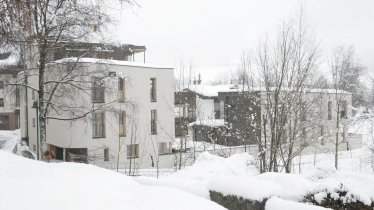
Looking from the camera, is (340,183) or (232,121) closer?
(340,183)

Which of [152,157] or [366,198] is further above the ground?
[366,198]

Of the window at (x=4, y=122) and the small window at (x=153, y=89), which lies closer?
the small window at (x=153, y=89)

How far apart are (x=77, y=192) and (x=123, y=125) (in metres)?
24.2

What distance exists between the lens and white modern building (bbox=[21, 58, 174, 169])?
1054 inches

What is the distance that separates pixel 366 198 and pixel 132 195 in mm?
5708

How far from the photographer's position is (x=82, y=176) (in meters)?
5.93

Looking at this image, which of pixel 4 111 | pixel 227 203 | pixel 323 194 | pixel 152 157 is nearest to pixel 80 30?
pixel 227 203

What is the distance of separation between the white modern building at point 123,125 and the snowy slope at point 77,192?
18.4 m

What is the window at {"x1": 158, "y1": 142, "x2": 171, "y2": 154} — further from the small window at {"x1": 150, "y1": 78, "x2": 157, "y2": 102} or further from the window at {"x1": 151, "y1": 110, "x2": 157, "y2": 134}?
the small window at {"x1": 150, "y1": 78, "x2": 157, "y2": 102}

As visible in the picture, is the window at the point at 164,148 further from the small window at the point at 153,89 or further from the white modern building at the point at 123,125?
the small window at the point at 153,89

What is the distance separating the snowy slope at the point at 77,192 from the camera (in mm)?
4480

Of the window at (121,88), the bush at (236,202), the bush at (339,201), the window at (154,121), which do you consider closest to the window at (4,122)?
the window at (154,121)

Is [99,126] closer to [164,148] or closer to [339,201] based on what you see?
[164,148]

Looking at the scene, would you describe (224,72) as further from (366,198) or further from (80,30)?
(366,198)
